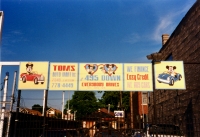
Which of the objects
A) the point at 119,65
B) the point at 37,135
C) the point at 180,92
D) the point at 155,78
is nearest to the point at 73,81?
the point at 119,65

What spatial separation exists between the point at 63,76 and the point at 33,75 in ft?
4.44

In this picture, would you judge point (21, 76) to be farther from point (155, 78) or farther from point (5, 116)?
point (155, 78)

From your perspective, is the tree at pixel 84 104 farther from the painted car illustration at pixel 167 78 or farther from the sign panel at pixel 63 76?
the painted car illustration at pixel 167 78

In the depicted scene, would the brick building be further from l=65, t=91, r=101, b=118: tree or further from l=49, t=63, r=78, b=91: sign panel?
l=65, t=91, r=101, b=118: tree

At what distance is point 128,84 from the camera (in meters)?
9.69

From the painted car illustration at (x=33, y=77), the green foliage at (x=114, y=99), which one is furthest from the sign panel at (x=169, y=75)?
the green foliage at (x=114, y=99)

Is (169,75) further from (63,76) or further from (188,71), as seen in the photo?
(63,76)

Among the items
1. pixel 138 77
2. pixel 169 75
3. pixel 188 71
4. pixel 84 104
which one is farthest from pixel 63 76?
pixel 84 104

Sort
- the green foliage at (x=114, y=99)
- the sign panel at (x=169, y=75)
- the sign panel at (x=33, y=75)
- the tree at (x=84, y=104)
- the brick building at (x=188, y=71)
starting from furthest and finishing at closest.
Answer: the tree at (x=84, y=104) → the green foliage at (x=114, y=99) → the brick building at (x=188, y=71) → the sign panel at (x=169, y=75) → the sign panel at (x=33, y=75)

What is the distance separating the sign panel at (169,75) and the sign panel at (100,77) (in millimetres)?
1711

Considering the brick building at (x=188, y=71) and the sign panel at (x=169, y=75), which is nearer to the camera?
the sign panel at (x=169, y=75)

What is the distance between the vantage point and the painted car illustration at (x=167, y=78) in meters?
9.84

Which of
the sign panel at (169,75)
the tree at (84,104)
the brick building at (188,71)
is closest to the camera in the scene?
the sign panel at (169,75)

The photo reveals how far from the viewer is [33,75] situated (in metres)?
9.73
